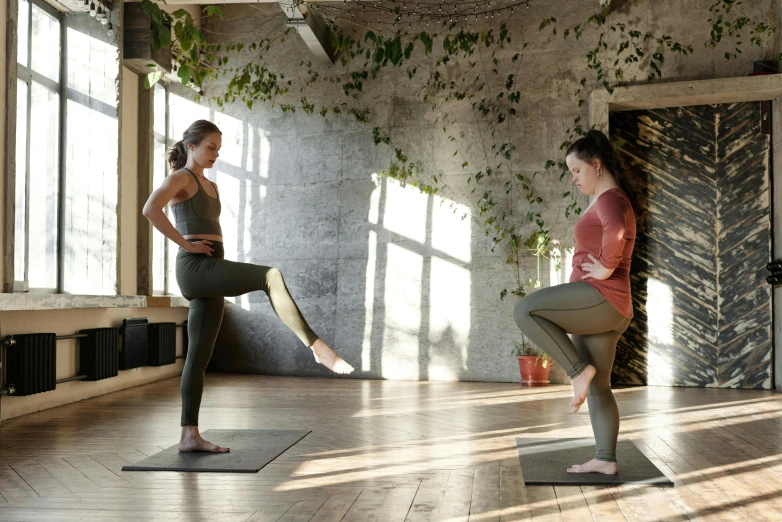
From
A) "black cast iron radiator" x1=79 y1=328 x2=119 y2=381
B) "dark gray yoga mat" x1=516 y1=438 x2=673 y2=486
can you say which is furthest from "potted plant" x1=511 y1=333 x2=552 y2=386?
"black cast iron radiator" x1=79 y1=328 x2=119 y2=381

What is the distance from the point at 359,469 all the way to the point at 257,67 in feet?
20.7

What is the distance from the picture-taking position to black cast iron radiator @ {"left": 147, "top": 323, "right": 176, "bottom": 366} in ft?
25.8

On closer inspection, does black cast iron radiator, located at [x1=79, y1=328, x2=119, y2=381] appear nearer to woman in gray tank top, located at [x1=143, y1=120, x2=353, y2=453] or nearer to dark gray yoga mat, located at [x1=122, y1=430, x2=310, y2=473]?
dark gray yoga mat, located at [x1=122, y1=430, x2=310, y2=473]

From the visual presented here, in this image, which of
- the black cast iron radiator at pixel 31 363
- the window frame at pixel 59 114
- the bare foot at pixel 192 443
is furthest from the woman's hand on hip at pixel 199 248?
the window frame at pixel 59 114

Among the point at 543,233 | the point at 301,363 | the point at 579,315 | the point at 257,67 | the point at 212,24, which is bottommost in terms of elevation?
the point at 301,363

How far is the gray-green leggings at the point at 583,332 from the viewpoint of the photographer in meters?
3.36

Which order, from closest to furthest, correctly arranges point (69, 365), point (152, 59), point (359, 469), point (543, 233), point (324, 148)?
point (359, 469) < point (69, 365) < point (152, 59) < point (543, 233) < point (324, 148)

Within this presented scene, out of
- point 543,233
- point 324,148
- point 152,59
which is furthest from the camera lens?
point 324,148

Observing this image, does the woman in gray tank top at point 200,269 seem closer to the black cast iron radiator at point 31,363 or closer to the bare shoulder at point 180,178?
the bare shoulder at point 180,178

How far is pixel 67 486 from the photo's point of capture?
335cm

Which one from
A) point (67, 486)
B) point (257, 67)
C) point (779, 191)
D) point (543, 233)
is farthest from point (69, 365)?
point (779, 191)

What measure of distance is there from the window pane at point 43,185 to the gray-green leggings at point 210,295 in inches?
115

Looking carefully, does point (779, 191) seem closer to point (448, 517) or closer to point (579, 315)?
point (579, 315)

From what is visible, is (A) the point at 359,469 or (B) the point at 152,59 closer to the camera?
(A) the point at 359,469
